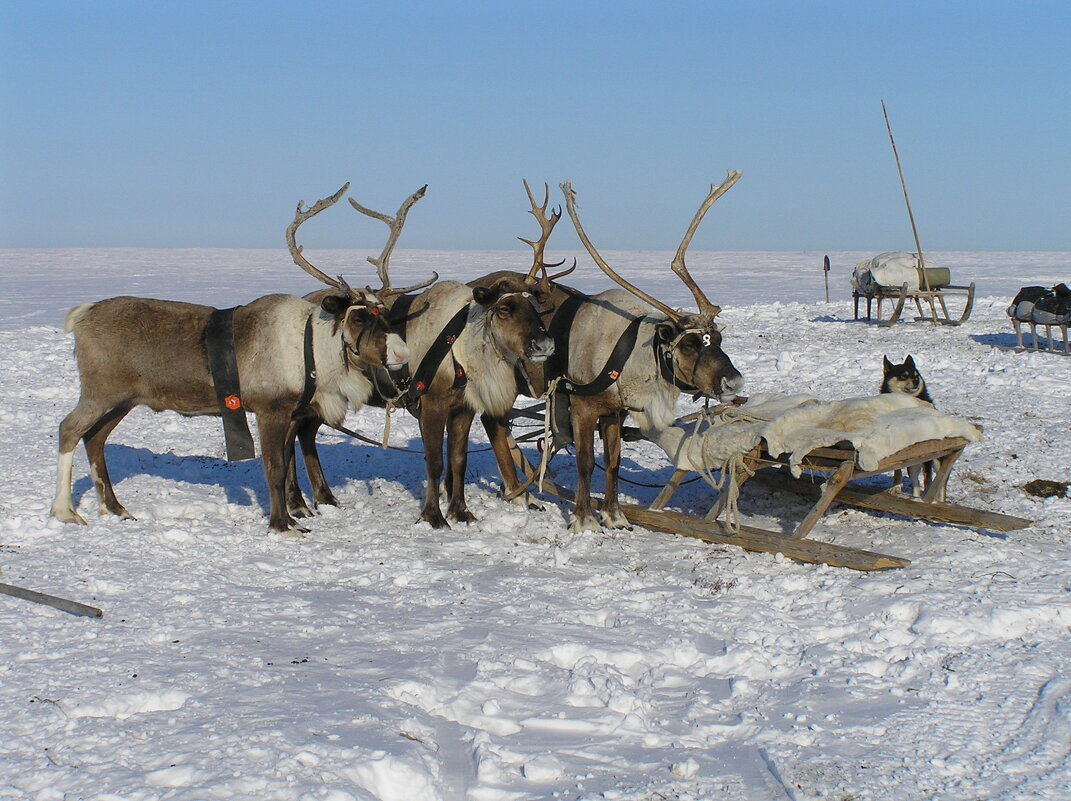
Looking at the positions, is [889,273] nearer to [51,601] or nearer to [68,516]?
[68,516]

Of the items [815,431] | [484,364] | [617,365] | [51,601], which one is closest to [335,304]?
[484,364]

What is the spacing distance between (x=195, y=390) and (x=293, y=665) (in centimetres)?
328

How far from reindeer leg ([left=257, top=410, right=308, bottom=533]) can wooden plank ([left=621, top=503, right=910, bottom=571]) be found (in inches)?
100

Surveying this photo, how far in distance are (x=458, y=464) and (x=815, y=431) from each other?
115 inches

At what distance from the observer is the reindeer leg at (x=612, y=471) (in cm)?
761

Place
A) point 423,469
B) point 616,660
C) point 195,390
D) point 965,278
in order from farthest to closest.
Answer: point 965,278
point 423,469
point 195,390
point 616,660

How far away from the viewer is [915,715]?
13.9ft

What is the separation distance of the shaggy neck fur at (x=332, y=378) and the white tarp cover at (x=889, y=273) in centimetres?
1456

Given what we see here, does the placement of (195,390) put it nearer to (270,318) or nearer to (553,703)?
(270,318)

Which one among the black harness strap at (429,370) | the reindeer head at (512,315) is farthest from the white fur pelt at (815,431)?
the black harness strap at (429,370)

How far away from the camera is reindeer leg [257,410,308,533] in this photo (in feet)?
24.2

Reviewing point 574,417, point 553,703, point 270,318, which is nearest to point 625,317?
point 574,417

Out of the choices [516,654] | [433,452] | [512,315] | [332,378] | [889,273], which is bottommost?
[516,654]

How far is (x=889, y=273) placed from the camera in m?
19.9
